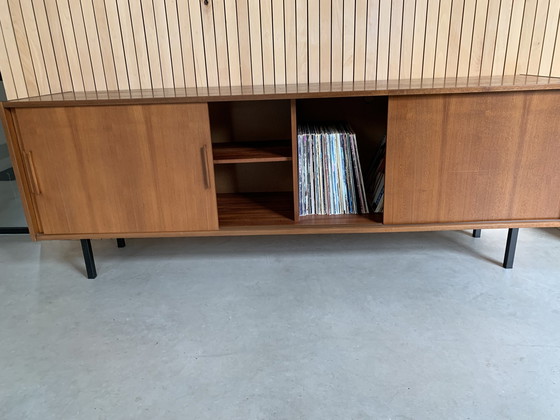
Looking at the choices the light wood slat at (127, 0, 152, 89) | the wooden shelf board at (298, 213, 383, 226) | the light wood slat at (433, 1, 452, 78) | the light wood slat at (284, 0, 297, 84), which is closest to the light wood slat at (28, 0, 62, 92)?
the light wood slat at (127, 0, 152, 89)

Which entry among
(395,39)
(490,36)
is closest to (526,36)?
(490,36)

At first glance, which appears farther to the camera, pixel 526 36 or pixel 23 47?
pixel 23 47

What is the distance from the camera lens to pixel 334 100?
6.49ft

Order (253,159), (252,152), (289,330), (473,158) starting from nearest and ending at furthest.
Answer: (289,330) < (473,158) < (253,159) < (252,152)

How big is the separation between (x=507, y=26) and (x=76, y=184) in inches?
73.8

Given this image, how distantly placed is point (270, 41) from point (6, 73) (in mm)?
1225

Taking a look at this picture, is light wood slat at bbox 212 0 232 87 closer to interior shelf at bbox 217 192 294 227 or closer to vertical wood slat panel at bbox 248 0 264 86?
vertical wood slat panel at bbox 248 0 264 86

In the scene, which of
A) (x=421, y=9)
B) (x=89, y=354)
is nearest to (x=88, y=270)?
(x=89, y=354)

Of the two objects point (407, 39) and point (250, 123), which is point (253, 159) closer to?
point (250, 123)

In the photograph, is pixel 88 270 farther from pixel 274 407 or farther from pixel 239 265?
pixel 274 407

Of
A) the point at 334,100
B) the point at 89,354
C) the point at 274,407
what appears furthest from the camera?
the point at 334,100

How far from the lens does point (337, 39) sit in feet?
6.11

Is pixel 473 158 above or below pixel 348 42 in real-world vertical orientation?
below

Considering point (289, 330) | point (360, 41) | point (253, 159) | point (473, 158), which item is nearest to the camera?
point (289, 330)
